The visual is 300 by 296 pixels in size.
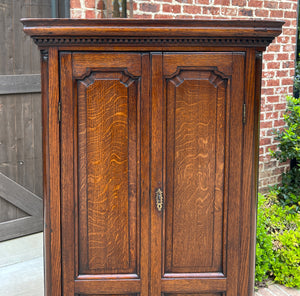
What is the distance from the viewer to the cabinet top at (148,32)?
1.88 m

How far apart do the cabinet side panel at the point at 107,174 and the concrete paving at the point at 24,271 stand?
1.41 metres

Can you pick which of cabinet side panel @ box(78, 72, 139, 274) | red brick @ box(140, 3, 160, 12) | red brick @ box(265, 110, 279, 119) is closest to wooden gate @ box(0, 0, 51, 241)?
red brick @ box(140, 3, 160, 12)

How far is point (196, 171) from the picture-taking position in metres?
2.09

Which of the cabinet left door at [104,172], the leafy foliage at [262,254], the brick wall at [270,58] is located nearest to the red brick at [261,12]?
the brick wall at [270,58]

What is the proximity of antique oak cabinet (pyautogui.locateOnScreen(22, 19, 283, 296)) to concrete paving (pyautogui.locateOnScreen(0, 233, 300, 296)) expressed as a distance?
1.33 metres

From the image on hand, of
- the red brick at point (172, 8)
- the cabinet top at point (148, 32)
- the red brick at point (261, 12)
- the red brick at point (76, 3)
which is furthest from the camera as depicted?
the red brick at point (261, 12)

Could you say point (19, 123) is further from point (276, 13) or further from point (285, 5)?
point (285, 5)

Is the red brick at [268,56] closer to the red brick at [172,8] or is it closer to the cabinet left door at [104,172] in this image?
the red brick at [172,8]

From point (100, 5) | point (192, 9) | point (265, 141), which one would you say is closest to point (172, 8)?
point (192, 9)

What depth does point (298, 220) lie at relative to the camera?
395 cm

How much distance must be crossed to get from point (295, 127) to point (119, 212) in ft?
9.46

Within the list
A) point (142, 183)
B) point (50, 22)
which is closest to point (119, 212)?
point (142, 183)

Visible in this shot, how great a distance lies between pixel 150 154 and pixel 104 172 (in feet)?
0.74

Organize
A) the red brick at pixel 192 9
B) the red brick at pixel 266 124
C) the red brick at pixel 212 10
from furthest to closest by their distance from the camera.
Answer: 1. the red brick at pixel 266 124
2. the red brick at pixel 212 10
3. the red brick at pixel 192 9
